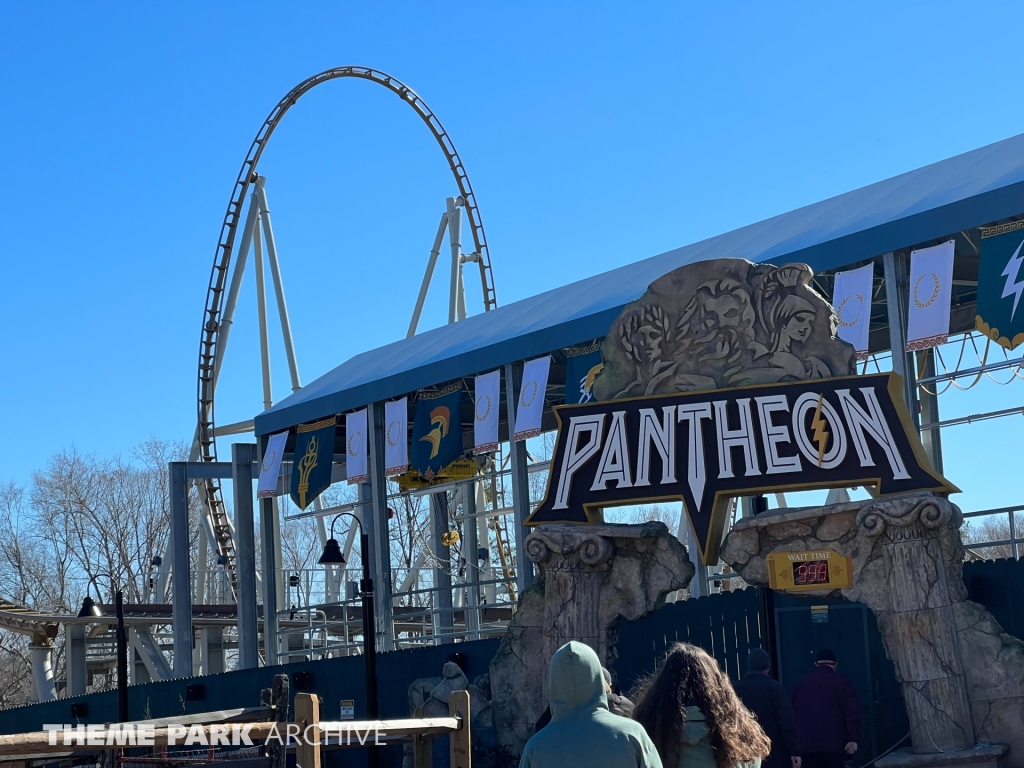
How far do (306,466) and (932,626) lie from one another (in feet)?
38.8

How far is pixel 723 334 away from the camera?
11.0 m

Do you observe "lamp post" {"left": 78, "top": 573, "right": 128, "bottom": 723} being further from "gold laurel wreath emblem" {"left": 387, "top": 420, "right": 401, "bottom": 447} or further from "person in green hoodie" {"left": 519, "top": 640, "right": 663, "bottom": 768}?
"person in green hoodie" {"left": 519, "top": 640, "right": 663, "bottom": 768}

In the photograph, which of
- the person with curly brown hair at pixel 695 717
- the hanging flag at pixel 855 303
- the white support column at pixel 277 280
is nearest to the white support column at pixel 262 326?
the white support column at pixel 277 280

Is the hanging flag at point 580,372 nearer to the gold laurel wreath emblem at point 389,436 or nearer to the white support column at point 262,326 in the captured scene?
the gold laurel wreath emblem at point 389,436

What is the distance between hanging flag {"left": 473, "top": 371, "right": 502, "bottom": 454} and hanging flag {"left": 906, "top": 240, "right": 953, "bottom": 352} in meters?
5.73

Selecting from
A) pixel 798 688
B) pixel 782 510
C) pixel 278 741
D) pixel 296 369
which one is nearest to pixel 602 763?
pixel 278 741

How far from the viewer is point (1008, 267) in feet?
39.0

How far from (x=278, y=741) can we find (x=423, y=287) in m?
23.0

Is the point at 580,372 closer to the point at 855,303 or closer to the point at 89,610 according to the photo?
the point at 855,303

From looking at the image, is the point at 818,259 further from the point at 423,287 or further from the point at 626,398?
the point at 423,287

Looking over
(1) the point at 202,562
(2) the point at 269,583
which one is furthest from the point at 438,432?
(1) the point at 202,562

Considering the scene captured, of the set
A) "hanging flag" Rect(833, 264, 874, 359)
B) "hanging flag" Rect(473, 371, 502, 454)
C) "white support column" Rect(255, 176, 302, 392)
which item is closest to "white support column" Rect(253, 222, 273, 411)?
"white support column" Rect(255, 176, 302, 392)

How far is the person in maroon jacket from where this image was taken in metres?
9.12

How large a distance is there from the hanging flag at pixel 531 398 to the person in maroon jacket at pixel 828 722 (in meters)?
6.86
